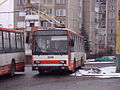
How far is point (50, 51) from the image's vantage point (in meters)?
18.7

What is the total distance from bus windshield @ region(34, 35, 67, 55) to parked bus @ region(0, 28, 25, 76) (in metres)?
1.29

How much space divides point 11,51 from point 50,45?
2.22 metres

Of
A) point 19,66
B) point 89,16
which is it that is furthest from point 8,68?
point 89,16

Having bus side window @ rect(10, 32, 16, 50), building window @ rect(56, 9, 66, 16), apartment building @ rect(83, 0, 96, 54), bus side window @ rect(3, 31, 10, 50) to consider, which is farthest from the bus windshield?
apartment building @ rect(83, 0, 96, 54)

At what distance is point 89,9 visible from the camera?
215 ft

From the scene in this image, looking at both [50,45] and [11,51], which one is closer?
[11,51]

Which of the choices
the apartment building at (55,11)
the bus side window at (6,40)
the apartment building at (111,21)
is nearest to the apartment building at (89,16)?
the apartment building at (55,11)

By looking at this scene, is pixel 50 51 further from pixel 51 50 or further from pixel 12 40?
pixel 12 40

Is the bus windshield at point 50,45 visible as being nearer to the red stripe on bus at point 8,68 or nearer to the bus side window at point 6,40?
the red stripe on bus at point 8,68

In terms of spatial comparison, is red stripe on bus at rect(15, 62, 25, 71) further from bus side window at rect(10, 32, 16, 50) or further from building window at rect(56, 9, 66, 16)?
building window at rect(56, 9, 66, 16)

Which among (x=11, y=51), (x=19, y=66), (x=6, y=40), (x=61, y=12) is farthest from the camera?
(x=61, y=12)

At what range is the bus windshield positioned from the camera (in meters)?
18.8

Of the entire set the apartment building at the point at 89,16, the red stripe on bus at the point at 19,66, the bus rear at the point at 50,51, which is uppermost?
the apartment building at the point at 89,16

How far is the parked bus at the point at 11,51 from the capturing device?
1675 centimetres
